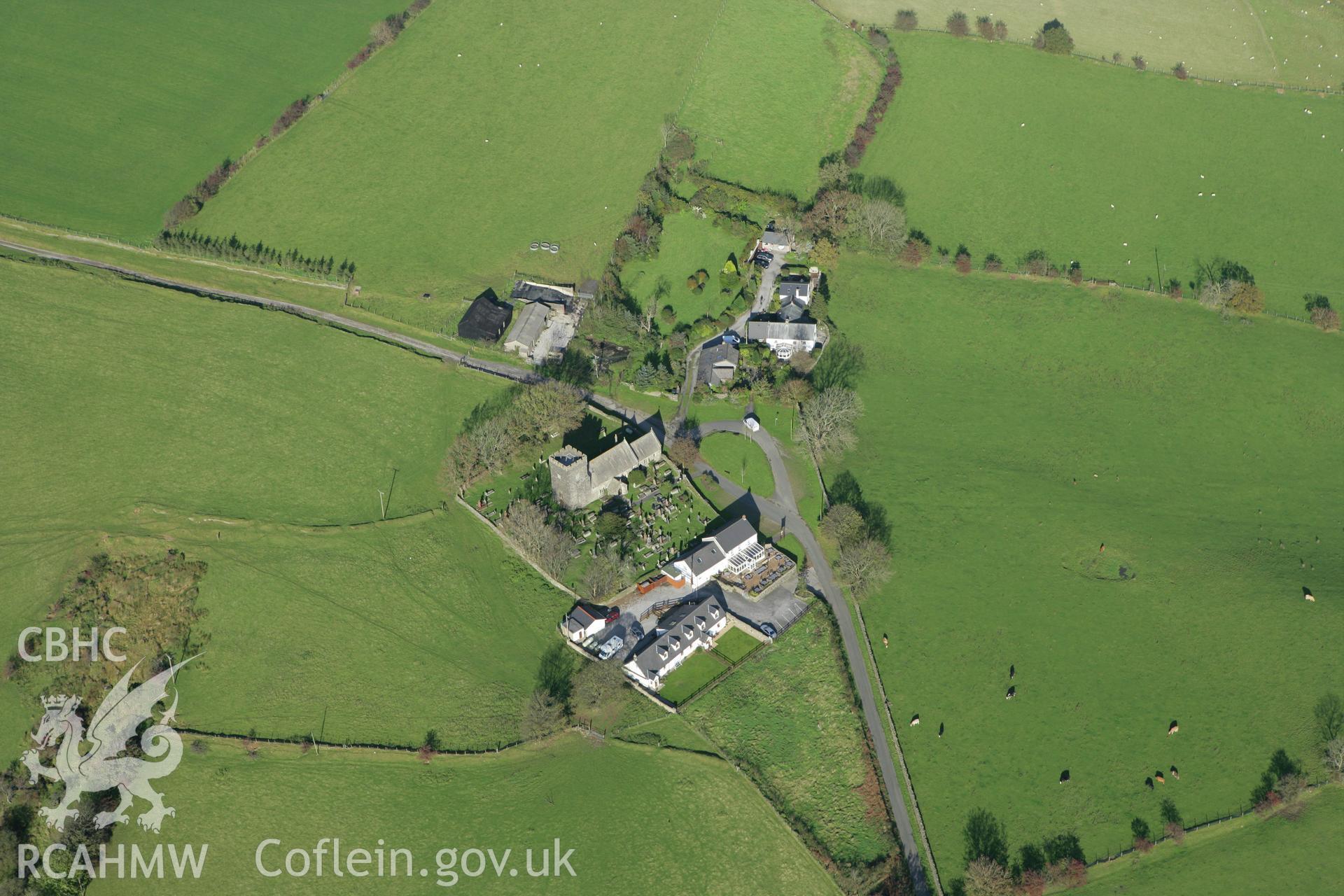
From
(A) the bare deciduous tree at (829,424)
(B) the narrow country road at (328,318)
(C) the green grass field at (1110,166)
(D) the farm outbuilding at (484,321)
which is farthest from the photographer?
(C) the green grass field at (1110,166)

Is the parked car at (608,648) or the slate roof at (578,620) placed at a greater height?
the slate roof at (578,620)

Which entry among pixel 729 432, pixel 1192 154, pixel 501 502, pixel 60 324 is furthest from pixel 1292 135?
pixel 60 324

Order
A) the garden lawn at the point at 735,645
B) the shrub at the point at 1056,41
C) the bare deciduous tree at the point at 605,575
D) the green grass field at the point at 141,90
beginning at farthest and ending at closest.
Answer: the shrub at the point at 1056,41, the green grass field at the point at 141,90, the bare deciduous tree at the point at 605,575, the garden lawn at the point at 735,645

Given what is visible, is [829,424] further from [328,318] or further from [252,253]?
[252,253]

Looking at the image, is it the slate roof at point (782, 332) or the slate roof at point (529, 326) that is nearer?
the slate roof at point (529, 326)

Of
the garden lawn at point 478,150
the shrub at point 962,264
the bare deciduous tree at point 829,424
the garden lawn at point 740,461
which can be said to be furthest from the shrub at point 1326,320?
the garden lawn at point 478,150

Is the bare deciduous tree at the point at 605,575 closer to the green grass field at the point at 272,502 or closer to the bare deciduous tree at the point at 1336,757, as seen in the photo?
the green grass field at the point at 272,502

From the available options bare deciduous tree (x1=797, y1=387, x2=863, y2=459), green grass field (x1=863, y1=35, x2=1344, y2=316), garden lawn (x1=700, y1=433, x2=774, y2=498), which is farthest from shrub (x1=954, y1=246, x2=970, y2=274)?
garden lawn (x1=700, y1=433, x2=774, y2=498)

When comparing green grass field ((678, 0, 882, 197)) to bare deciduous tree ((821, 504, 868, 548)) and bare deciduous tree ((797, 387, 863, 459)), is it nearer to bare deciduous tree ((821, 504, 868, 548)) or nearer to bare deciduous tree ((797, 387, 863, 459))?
bare deciduous tree ((797, 387, 863, 459))
